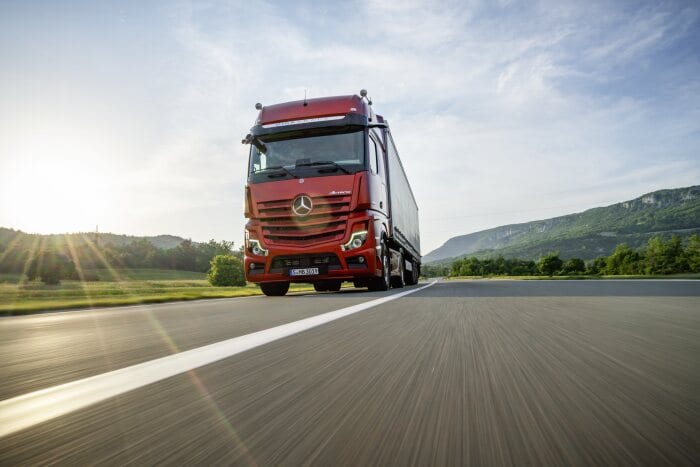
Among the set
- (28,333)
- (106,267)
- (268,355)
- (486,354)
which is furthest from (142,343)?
(106,267)

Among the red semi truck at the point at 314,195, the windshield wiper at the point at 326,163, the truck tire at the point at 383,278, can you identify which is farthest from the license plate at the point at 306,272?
the windshield wiper at the point at 326,163

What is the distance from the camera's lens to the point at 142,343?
281 cm

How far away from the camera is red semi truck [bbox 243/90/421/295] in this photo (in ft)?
32.9

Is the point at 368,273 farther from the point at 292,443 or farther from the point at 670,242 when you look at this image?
the point at 670,242

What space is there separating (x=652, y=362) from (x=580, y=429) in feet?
4.02

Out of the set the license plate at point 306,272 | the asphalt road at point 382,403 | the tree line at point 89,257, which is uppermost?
the tree line at point 89,257

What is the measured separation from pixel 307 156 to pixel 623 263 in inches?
5725

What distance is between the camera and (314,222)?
10.0 m

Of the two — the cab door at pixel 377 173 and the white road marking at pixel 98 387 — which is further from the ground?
the cab door at pixel 377 173

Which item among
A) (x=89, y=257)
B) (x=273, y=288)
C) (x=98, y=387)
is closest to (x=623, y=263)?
(x=89, y=257)

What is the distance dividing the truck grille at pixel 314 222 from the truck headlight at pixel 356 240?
0.20m

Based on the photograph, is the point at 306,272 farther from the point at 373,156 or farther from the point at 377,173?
the point at 373,156

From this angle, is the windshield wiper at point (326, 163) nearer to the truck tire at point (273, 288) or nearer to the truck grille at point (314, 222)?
the truck grille at point (314, 222)

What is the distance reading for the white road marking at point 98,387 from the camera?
48.7 inches
